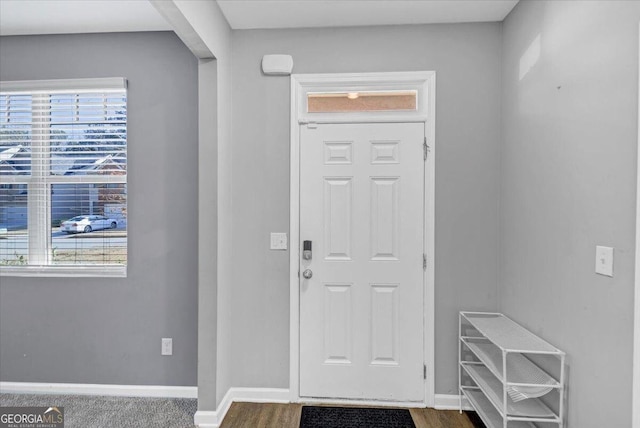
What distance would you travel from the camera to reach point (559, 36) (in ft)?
5.46

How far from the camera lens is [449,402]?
228 centimetres

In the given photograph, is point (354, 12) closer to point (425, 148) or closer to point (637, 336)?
point (425, 148)

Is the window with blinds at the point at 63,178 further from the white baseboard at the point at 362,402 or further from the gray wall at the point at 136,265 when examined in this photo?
the white baseboard at the point at 362,402

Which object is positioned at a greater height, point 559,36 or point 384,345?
point 559,36

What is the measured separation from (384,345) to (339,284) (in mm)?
503

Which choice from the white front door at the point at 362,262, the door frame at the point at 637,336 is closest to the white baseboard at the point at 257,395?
the white front door at the point at 362,262

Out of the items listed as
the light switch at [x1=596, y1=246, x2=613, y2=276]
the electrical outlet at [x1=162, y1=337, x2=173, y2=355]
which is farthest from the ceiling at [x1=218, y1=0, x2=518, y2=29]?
the electrical outlet at [x1=162, y1=337, x2=173, y2=355]

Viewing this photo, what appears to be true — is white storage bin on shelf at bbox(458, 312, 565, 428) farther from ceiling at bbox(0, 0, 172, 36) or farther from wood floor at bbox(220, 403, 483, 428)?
ceiling at bbox(0, 0, 172, 36)

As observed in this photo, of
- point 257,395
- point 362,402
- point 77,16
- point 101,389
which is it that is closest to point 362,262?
point 362,402

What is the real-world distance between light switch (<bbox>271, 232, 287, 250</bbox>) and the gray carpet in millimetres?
1204

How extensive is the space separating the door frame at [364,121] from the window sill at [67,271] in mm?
1249

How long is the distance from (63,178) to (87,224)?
369 mm

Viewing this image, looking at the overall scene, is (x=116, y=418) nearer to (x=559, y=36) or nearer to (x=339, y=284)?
(x=339, y=284)

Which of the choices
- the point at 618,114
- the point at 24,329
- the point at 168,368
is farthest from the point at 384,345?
the point at 24,329
